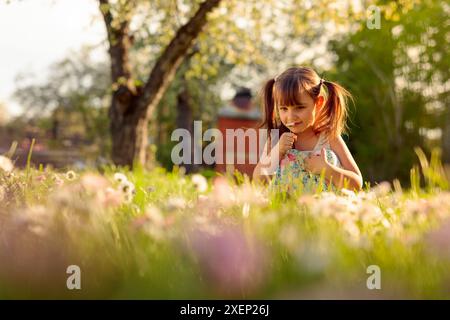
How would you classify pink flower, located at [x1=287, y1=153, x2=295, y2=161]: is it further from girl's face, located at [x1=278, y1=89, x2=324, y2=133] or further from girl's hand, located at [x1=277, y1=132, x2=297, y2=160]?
girl's face, located at [x1=278, y1=89, x2=324, y2=133]

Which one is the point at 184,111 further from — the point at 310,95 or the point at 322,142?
the point at 310,95

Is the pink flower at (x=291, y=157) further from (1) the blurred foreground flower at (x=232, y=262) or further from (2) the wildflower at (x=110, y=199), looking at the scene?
(1) the blurred foreground flower at (x=232, y=262)

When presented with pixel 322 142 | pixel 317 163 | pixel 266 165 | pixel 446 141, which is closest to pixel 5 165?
pixel 317 163

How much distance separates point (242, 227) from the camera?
6.68 feet

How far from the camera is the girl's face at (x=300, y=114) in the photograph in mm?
4238

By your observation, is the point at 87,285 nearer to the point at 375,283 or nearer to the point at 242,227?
the point at 242,227

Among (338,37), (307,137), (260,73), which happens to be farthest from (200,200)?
(260,73)

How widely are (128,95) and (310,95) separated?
22.0 ft

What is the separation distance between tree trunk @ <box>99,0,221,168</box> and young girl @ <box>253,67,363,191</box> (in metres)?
5.71

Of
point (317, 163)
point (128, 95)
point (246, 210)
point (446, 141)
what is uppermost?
point (446, 141)

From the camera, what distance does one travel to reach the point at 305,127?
4.34m

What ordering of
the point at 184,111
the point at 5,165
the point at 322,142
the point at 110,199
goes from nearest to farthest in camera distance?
the point at 110,199
the point at 5,165
the point at 322,142
the point at 184,111

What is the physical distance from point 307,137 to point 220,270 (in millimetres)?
3071
